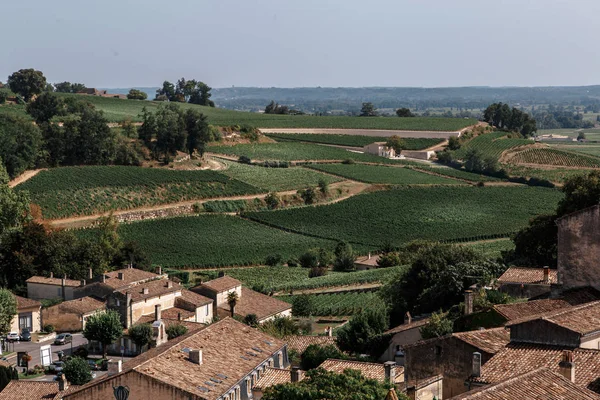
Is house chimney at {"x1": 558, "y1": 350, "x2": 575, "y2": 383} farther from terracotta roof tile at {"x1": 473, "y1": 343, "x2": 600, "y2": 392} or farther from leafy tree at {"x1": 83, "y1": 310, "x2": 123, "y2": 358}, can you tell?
leafy tree at {"x1": 83, "y1": 310, "x2": 123, "y2": 358}

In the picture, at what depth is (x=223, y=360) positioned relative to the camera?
109 ft

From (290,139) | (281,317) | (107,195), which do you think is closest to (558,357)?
(281,317)

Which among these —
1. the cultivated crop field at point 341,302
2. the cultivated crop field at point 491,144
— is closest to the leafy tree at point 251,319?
the cultivated crop field at point 341,302

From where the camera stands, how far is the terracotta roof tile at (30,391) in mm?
34719

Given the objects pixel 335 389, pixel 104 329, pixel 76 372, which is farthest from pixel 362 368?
pixel 104 329

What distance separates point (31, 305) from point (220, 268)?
23973mm

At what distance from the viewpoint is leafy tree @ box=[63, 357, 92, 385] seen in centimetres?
4062

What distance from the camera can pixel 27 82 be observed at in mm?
143875

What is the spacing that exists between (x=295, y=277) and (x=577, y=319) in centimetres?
4923

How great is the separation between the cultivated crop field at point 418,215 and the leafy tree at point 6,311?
42.6 meters

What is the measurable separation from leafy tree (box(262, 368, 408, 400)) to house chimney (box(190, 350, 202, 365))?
767 centimetres

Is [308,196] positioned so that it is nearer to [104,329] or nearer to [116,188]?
[116,188]

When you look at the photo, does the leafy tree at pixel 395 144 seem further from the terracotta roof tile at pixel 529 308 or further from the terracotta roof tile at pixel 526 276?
the terracotta roof tile at pixel 529 308

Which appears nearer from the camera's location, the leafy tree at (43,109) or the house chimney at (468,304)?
the house chimney at (468,304)
